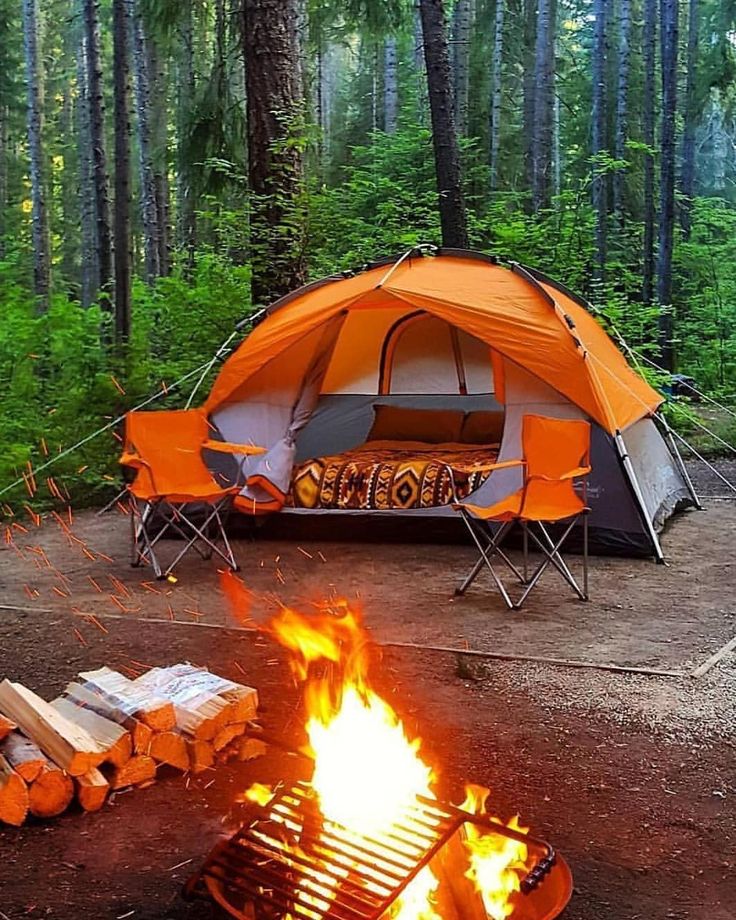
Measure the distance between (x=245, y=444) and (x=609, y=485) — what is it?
2.21m

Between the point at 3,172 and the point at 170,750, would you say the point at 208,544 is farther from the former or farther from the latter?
the point at 3,172

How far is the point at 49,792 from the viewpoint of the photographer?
2623 millimetres

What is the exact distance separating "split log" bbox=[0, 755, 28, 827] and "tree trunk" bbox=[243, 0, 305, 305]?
5.48 m

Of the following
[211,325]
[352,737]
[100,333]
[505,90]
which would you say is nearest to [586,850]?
[352,737]

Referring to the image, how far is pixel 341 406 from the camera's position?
23.7 ft

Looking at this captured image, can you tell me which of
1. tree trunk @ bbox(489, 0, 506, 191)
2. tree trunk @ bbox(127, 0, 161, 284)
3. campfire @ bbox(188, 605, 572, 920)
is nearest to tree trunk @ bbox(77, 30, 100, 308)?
tree trunk @ bbox(127, 0, 161, 284)

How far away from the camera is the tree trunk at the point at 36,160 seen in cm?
1338

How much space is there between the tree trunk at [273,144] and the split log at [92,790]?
5395 mm

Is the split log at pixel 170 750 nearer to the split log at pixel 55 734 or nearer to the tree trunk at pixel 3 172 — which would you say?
the split log at pixel 55 734

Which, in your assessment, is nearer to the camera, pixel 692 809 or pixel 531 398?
pixel 692 809

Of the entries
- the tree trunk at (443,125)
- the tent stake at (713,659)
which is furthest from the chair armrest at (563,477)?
the tree trunk at (443,125)

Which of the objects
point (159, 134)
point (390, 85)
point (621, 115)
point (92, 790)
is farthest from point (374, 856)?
point (390, 85)

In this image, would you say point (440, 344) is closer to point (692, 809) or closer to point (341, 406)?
point (341, 406)

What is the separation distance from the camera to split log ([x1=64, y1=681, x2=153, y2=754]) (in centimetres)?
281
